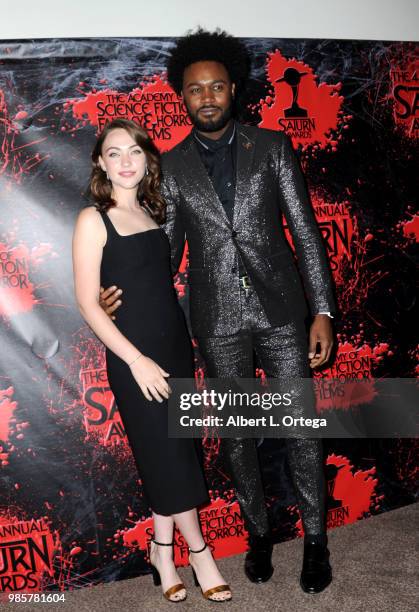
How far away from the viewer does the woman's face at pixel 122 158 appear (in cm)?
199

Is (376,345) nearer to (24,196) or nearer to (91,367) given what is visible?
(91,367)

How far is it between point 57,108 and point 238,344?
1.12m

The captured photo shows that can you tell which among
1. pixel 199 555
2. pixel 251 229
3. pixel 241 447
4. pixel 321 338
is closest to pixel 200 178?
pixel 251 229

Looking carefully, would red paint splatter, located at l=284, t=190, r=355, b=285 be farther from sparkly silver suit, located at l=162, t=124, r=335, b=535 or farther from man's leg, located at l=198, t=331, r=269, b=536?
man's leg, located at l=198, t=331, r=269, b=536

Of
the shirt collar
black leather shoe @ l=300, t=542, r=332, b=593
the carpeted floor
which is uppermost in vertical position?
the shirt collar

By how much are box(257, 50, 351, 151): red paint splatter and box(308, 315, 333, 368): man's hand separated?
2.77 ft

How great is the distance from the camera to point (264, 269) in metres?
2.14

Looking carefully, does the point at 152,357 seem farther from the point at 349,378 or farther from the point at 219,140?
the point at 349,378

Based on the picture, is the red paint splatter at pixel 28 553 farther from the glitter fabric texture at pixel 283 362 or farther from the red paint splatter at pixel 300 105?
the red paint splatter at pixel 300 105

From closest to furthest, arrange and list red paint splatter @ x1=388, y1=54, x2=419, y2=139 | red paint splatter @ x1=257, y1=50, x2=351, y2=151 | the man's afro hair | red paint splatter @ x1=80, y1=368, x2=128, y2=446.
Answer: the man's afro hair → red paint splatter @ x1=80, y1=368, x2=128, y2=446 → red paint splatter @ x1=257, y1=50, x2=351, y2=151 → red paint splatter @ x1=388, y1=54, x2=419, y2=139

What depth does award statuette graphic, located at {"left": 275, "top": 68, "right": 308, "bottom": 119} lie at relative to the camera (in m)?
2.54

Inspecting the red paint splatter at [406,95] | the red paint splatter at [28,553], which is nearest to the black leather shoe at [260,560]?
the red paint splatter at [28,553]

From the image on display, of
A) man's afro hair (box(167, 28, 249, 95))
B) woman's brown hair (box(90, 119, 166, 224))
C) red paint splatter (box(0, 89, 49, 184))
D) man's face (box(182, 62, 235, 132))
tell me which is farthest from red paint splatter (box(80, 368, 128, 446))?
man's afro hair (box(167, 28, 249, 95))

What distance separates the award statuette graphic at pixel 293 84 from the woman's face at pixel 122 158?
841mm
